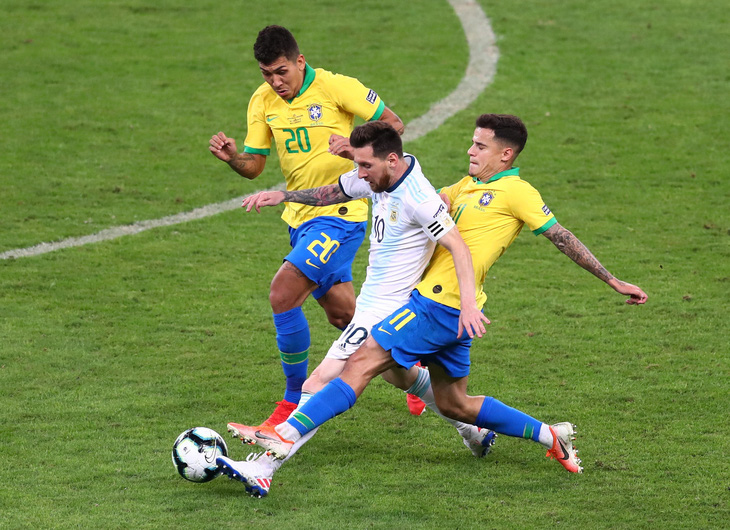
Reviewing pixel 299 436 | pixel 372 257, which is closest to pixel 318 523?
pixel 299 436

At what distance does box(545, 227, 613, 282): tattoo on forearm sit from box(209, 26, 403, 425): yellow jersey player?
5.46 ft

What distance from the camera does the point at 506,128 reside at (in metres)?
5.60

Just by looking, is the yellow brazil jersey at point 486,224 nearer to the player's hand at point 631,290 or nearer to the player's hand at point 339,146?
the player's hand at point 631,290

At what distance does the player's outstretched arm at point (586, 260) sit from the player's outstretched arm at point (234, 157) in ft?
7.43

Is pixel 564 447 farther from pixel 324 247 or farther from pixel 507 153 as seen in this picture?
pixel 324 247

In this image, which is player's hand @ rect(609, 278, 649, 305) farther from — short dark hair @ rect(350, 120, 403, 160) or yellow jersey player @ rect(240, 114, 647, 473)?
short dark hair @ rect(350, 120, 403, 160)

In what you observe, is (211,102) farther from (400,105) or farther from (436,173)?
(436,173)

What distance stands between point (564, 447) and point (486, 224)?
1389 mm

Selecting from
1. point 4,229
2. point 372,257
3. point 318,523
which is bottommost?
point 4,229

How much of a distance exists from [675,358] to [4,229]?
7.49 metres

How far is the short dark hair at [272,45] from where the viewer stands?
648 centimetres

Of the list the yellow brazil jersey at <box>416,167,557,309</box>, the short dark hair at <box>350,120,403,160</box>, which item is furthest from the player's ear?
the short dark hair at <box>350,120,403,160</box>

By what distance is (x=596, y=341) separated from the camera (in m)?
8.11

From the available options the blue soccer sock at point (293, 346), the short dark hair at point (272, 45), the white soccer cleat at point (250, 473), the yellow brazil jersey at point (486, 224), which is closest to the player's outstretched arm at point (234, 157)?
the short dark hair at point (272, 45)
